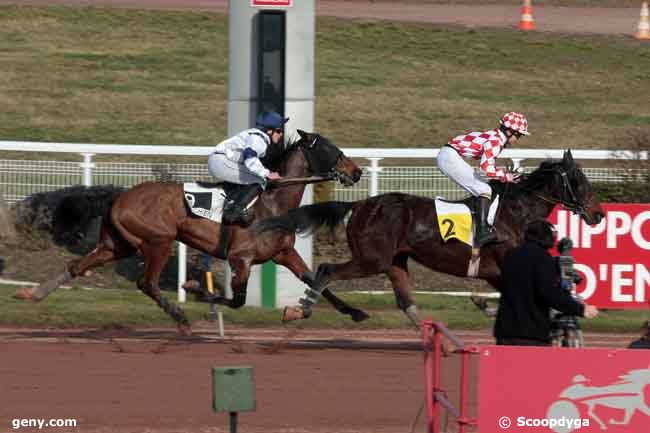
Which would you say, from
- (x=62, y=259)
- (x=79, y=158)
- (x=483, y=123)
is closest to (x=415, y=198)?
(x=62, y=259)

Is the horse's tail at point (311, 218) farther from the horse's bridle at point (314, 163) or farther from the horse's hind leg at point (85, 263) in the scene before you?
the horse's hind leg at point (85, 263)

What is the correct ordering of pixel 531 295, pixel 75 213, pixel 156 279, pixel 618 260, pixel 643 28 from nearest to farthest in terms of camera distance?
pixel 531 295 < pixel 156 279 < pixel 618 260 < pixel 75 213 < pixel 643 28

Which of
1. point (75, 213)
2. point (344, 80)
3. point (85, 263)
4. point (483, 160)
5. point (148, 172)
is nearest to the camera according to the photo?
point (483, 160)

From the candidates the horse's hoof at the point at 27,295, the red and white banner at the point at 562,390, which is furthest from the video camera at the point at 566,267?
the horse's hoof at the point at 27,295

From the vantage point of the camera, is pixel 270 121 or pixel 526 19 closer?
pixel 270 121

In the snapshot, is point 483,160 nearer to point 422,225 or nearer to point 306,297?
point 422,225

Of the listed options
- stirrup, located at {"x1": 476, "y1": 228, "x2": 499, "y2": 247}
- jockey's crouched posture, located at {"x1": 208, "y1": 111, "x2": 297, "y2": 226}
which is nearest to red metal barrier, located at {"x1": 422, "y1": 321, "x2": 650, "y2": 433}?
stirrup, located at {"x1": 476, "y1": 228, "x2": 499, "y2": 247}

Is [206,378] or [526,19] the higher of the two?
[526,19]

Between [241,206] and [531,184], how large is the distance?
2.37 metres

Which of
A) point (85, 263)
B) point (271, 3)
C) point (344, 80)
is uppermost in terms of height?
point (271, 3)

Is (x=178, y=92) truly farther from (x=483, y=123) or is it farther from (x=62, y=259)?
(x=62, y=259)

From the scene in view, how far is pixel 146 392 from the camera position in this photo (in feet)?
29.9

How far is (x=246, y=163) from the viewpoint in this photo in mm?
10695

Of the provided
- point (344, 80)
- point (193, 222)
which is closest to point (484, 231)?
point (193, 222)
